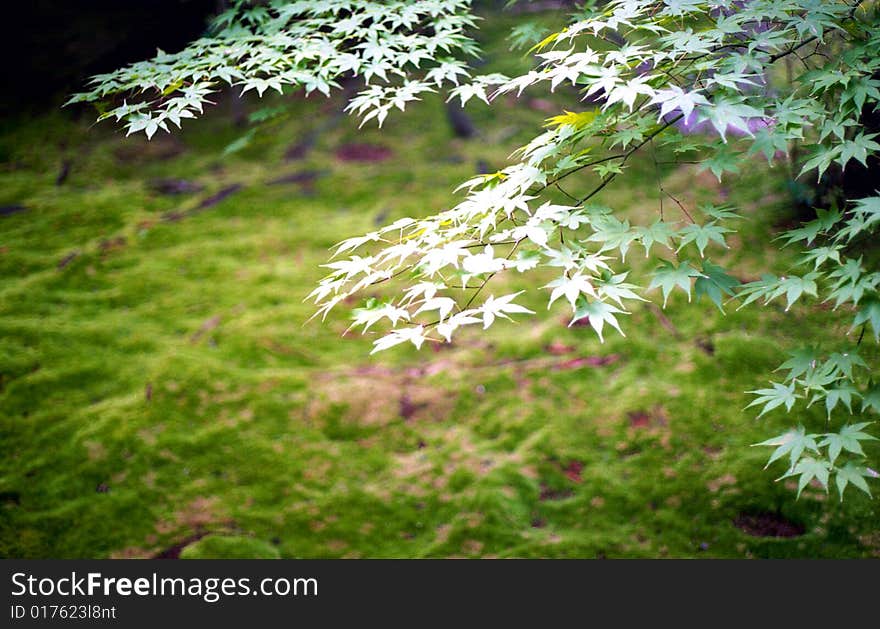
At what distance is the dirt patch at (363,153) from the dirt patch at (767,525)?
11.6 ft

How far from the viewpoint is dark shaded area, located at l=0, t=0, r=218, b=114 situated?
17.8ft

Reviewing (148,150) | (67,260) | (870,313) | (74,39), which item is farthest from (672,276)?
(74,39)

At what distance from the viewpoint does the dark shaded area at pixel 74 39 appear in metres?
5.41

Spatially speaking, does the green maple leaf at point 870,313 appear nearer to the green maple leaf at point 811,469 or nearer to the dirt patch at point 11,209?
the green maple leaf at point 811,469

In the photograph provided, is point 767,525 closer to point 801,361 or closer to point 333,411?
point 801,361

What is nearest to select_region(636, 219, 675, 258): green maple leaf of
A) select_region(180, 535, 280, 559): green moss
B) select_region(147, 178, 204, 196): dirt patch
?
select_region(180, 535, 280, 559): green moss

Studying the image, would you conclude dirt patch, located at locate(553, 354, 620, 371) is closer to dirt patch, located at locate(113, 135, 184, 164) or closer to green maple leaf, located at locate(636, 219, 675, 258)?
green maple leaf, located at locate(636, 219, 675, 258)

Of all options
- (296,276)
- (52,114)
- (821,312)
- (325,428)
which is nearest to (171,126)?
(52,114)

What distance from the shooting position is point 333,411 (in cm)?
334

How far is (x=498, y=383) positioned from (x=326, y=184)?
2.24 meters

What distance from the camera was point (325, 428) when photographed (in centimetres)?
328

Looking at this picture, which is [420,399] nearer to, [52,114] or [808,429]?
[808,429]

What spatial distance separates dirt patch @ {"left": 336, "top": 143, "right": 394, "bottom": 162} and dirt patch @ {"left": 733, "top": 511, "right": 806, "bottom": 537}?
3.54m

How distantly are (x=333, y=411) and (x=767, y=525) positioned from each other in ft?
6.86
